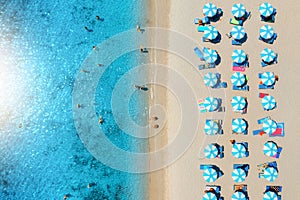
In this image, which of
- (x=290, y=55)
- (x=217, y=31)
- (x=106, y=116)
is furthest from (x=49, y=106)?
(x=290, y=55)

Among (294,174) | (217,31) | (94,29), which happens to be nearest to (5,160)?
(94,29)

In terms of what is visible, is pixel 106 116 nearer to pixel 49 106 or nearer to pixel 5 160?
pixel 49 106

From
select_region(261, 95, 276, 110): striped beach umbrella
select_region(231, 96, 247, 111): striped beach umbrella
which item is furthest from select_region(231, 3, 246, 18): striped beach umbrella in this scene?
Result: select_region(261, 95, 276, 110): striped beach umbrella

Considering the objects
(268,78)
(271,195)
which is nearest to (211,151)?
(271,195)

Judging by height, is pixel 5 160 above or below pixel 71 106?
below

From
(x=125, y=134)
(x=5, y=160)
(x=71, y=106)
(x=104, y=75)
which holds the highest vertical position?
(x=104, y=75)

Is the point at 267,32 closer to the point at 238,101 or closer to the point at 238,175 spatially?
the point at 238,101

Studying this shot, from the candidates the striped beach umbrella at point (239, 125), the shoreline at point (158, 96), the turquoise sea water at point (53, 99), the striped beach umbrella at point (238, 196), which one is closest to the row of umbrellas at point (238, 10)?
the shoreline at point (158, 96)

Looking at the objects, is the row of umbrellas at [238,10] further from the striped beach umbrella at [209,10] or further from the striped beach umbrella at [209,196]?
the striped beach umbrella at [209,196]
